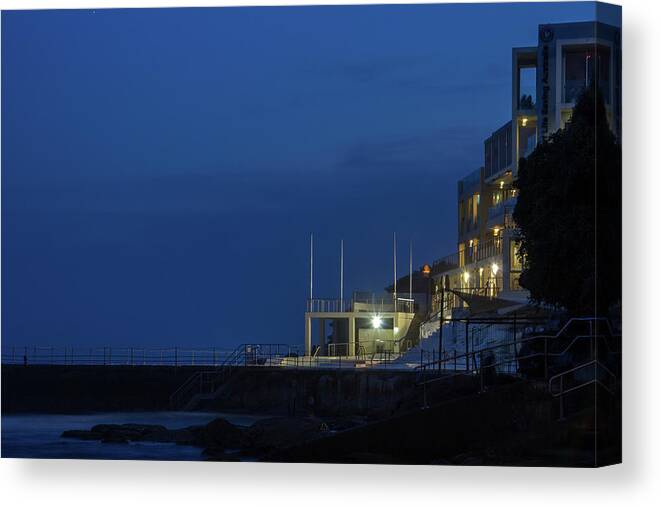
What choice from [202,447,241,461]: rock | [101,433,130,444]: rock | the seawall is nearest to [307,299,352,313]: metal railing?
the seawall

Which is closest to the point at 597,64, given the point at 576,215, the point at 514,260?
the point at 576,215

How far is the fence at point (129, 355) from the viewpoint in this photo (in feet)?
71.3

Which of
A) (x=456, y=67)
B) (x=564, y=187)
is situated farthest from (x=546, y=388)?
(x=456, y=67)

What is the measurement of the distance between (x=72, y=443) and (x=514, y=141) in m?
10.8

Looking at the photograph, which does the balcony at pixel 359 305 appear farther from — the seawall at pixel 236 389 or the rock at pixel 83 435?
the rock at pixel 83 435

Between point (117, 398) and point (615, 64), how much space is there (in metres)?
9.42

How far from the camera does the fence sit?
2172 cm

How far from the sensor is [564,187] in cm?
2122

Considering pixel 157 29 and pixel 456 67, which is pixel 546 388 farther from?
pixel 157 29

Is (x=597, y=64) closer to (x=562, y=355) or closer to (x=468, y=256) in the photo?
(x=562, y=355)

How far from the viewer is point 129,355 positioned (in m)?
23.0

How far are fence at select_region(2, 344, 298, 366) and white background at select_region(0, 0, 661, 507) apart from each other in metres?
2.40

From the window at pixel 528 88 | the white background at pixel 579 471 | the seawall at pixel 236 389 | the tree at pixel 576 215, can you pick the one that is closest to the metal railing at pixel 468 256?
the tree at pixel 576 215

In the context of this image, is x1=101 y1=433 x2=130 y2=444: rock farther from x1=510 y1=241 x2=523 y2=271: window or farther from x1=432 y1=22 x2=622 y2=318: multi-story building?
x1=510 y1=241 x2=523 y2=271: window
